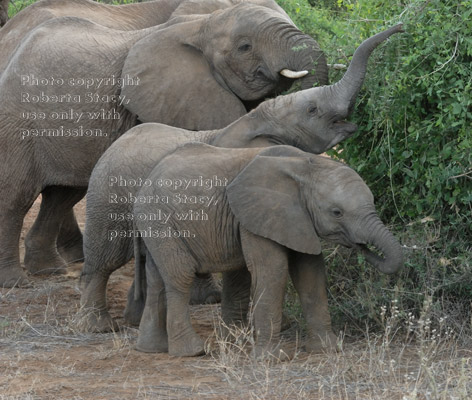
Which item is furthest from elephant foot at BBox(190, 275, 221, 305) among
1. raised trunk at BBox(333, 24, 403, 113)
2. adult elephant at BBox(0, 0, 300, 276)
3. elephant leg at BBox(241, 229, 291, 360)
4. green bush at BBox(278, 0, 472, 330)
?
raised trunk at BBox(333, 24, 403, 113)

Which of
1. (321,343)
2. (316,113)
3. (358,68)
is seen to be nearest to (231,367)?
(321,343)

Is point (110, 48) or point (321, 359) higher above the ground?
point (110, 48)

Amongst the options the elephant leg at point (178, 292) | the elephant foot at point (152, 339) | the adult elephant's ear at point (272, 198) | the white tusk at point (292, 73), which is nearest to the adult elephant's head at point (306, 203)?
the adult elephant's ear at point (272, 198)

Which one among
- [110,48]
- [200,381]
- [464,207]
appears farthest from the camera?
[110,48]

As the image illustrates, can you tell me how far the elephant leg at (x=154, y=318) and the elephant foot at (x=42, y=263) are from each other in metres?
2.57

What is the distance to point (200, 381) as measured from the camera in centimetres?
646

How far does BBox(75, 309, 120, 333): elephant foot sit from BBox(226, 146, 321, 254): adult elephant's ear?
1.39 meters

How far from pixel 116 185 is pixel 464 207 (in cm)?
216

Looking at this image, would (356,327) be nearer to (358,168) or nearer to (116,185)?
(358,168)

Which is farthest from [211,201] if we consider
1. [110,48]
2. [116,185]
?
[110,48]

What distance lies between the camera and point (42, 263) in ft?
32.0

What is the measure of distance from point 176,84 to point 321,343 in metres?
2.52

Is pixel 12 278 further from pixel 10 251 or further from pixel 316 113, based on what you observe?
pixel 316 113

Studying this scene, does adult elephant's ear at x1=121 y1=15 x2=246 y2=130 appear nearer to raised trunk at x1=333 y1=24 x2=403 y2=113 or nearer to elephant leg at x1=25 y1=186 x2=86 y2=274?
raised trunk at x1=333 y1=24 x2=403 y2=113
